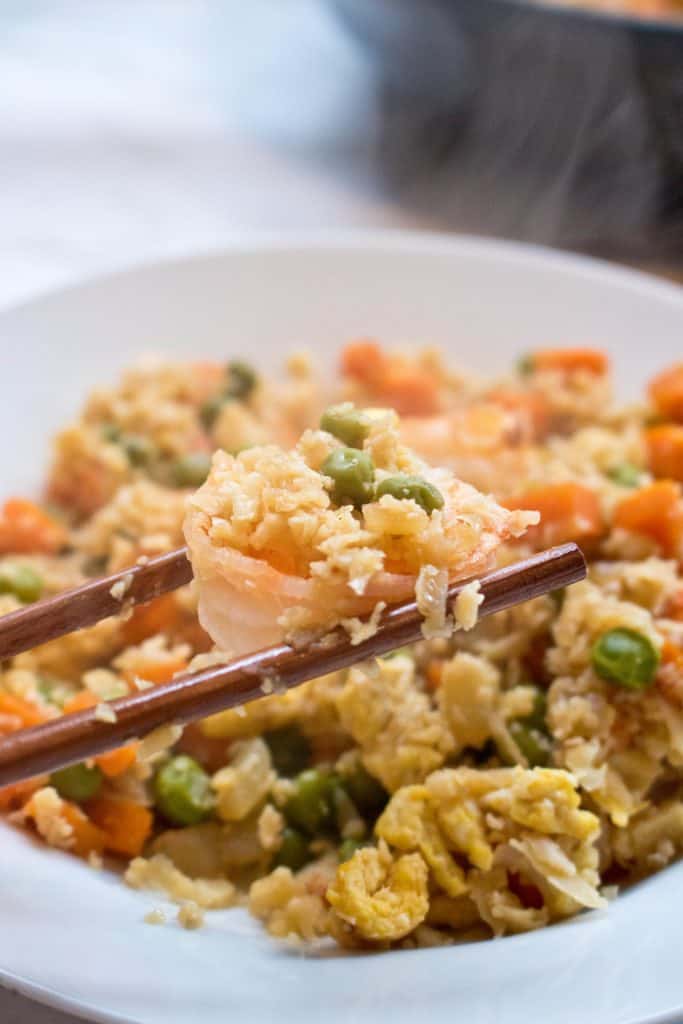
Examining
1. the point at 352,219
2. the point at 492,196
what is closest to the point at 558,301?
the point at 492,196

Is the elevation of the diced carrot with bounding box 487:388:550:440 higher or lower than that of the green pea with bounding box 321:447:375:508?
higher

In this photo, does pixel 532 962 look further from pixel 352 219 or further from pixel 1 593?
pixel 352 219

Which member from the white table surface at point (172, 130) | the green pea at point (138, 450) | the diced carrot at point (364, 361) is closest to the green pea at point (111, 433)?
the green pea at point (138, 450)

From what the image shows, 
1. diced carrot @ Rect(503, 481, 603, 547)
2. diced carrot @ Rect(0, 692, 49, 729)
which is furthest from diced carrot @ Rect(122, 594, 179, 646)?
diced carrot @ Rect(503, 481, 603, 547)

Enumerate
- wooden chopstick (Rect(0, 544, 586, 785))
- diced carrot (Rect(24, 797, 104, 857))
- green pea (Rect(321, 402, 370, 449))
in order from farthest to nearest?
1. diced carrot (Rect(24, 797, 104, 857))
2. green pea (Rect(321, 402, 370, 449))
3. wooden chopstick (Rect(0, 544, 586, 785))

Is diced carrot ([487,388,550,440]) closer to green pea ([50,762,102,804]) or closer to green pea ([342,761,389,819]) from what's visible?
green pea ([342,761,389,819])

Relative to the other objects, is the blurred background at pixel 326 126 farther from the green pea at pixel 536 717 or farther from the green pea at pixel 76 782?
the green pea at pixel 536 717

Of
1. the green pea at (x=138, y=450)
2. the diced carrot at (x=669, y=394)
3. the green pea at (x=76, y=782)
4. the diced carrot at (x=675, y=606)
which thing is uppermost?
the green pea at (x=138, y=450)

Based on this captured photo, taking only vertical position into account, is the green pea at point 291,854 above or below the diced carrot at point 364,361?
below

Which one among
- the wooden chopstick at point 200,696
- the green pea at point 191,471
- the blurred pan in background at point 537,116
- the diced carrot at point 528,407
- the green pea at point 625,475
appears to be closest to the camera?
the wooden chopstick at point 200,696
